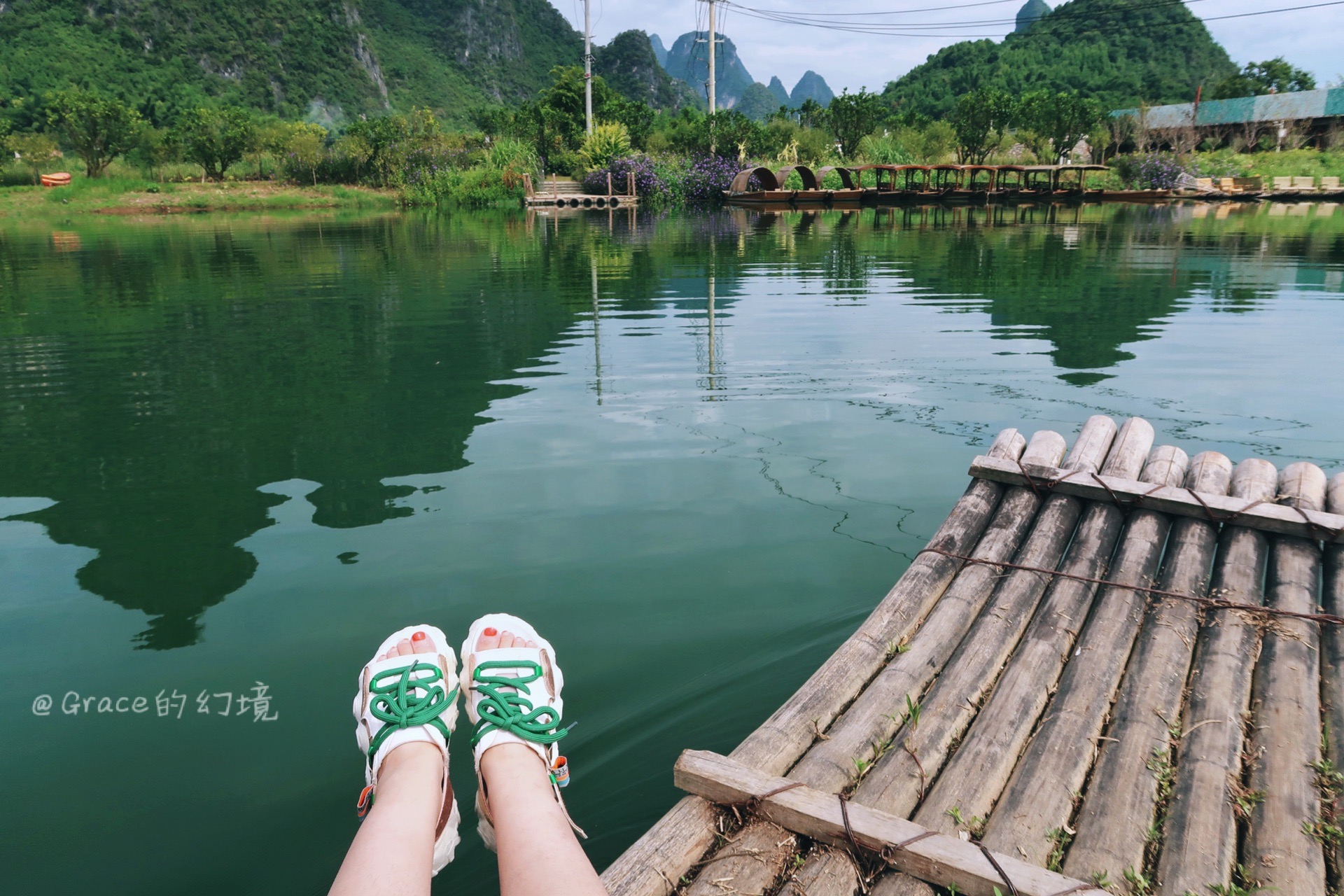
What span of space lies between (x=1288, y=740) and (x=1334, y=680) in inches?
15.9

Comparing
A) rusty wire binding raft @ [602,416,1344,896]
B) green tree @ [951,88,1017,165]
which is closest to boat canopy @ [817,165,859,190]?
green tree @ [951,88,1017,165]

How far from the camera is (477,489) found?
183 inches

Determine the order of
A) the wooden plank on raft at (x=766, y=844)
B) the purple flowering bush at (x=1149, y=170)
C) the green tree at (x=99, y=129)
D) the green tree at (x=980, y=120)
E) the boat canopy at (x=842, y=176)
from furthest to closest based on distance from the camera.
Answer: the green tree at (x=980, y=120) < the green tree at (x=99, y=129) < the purple flowering bush at (x=1149, y=170) < the boat canopy at (x=842, y=176) < the wooden plank on raft at (x=766, y=844)

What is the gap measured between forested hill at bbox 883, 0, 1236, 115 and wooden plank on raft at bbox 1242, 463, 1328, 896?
78.3 m

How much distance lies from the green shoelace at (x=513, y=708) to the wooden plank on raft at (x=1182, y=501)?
88.5 inches

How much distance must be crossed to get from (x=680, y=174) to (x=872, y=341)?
29001mm

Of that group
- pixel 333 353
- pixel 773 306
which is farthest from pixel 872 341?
pixel 333 353

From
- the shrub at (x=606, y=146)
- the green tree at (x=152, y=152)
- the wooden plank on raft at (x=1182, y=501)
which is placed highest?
the green tree at (x=152, y=152)

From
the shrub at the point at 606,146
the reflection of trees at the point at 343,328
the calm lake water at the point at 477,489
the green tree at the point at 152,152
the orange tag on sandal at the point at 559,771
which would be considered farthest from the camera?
the green tree at the point at 152,152

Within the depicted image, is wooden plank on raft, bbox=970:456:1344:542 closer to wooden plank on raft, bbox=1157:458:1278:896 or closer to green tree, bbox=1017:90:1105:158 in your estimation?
wooden plank on raft, bbox=1157:458:1278:896

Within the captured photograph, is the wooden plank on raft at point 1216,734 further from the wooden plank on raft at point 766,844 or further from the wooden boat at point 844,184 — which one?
the wooden boat at point 844,184

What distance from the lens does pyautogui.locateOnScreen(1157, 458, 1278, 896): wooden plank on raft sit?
177 centimetres

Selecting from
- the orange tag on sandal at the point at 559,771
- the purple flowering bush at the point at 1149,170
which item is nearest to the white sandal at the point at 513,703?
the orange tag on sandal at the point at 559,771

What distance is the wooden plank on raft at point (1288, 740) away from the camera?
1757mm
